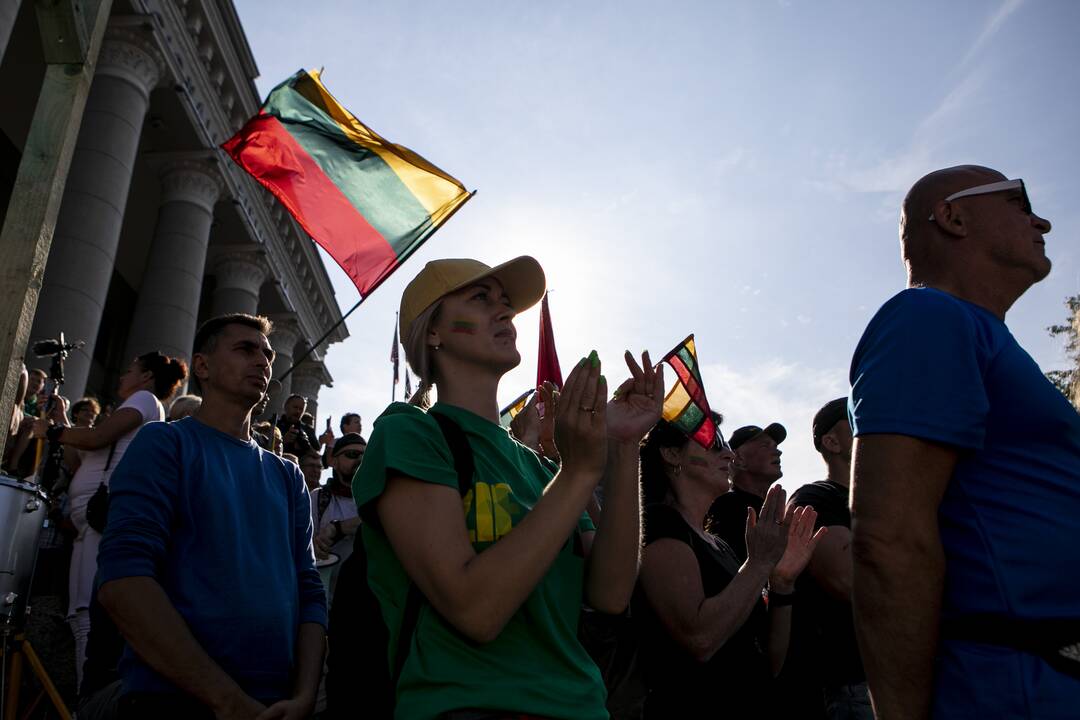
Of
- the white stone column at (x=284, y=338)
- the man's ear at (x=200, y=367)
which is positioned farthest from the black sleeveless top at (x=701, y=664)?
the white stone column at (x=284, y=338)

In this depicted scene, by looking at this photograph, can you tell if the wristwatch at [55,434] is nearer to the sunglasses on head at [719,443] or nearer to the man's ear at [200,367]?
the man's ear at [200,367]

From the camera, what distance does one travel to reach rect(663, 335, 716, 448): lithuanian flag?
173 inches

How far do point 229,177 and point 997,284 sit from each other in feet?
60.9

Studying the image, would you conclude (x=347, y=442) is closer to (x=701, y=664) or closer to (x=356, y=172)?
(x=356, y=172)

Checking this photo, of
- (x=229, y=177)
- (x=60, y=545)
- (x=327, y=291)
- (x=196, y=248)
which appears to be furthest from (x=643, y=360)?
(x=327, y=291)

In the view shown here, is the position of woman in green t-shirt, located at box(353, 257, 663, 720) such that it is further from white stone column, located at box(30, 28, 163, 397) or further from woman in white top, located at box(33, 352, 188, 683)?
white stone column, located at box(30, 28, 163, 397)

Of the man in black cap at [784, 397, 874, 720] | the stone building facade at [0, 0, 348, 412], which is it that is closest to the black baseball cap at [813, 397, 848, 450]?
the man in black cap at [784, 397, 874, 720]

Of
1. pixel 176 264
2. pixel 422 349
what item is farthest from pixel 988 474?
pixel 176 264

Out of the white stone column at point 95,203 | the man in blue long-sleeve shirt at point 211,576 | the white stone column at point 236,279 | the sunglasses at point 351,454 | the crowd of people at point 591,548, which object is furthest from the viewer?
the white stone column at point 236,279

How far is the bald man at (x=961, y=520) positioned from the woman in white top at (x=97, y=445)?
13.7 ft

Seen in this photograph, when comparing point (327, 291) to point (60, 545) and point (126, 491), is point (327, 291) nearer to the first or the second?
point (60, 545)

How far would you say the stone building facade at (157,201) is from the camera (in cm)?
1198

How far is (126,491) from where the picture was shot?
274 centimetres

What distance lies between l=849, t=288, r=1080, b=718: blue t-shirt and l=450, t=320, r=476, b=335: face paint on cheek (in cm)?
104
